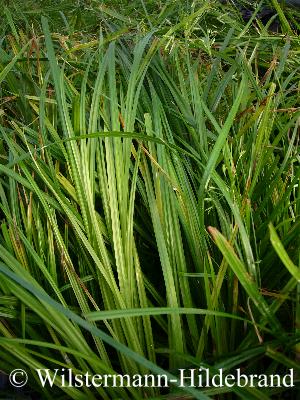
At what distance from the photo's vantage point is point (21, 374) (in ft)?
2.55

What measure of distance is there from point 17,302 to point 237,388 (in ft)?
1.12

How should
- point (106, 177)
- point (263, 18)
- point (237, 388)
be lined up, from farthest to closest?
point (263, 18) → point (106, 177) → point (237, 388)

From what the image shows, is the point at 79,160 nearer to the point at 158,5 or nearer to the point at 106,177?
the point at 106,177

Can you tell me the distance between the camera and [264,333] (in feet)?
2.46

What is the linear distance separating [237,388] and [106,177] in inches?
15.4

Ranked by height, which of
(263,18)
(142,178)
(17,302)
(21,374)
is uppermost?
(263,18)

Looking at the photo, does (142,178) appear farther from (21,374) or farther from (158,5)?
(158,5)

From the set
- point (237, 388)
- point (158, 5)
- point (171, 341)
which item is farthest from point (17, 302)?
point (158, 5)

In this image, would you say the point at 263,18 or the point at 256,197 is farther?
the point at 263,18

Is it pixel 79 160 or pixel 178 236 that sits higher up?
pixel 79 160

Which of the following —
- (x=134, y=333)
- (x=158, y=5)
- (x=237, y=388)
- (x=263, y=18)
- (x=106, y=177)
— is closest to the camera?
(x=237, y=388)

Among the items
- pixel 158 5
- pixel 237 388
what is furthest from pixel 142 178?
pixel 158 5

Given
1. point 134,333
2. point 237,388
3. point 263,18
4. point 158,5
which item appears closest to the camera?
point 237,388

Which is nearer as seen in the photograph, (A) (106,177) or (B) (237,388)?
(B) (237,388)
